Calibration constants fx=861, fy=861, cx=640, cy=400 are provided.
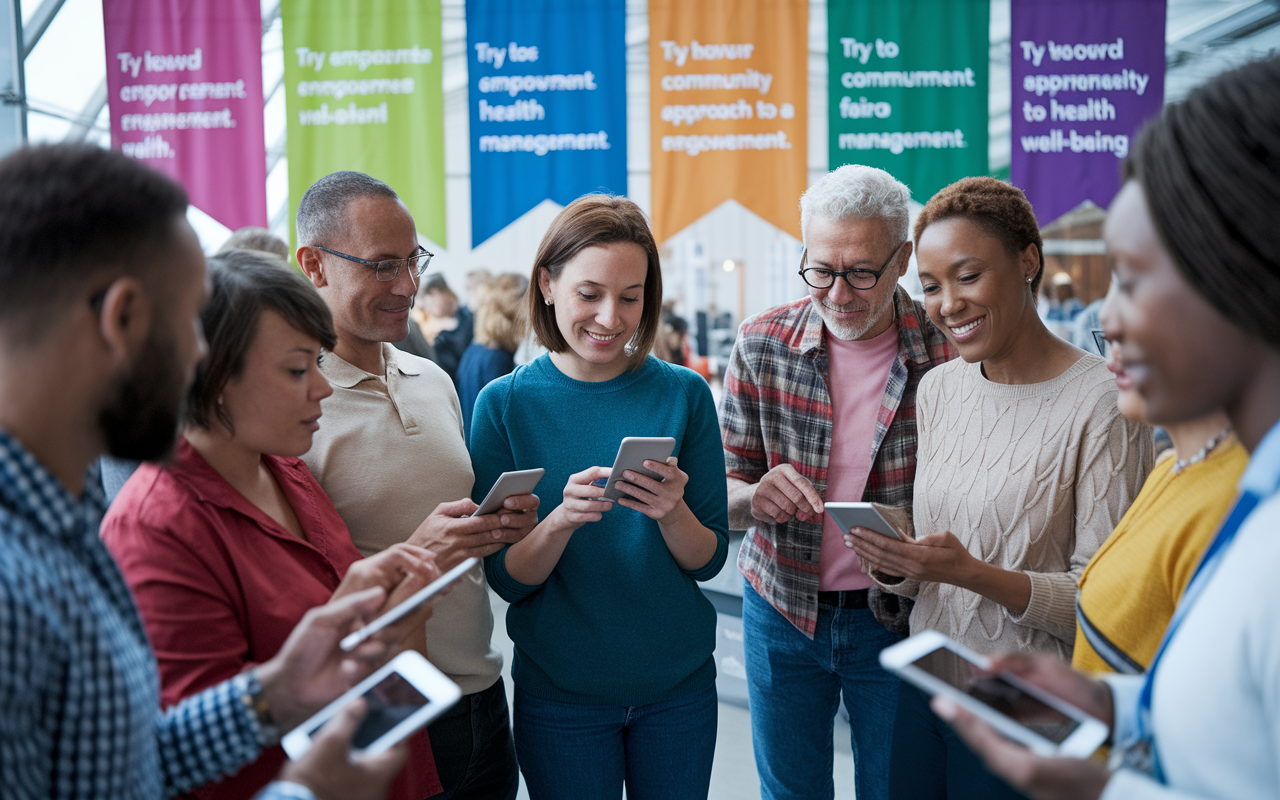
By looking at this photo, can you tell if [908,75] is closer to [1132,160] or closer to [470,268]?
[470,268]

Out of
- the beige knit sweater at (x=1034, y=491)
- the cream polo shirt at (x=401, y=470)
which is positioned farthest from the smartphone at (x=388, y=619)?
the beige knit sweater at (x=1034, y=491)

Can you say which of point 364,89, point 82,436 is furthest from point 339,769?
point 364,89

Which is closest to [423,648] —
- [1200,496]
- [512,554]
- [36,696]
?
[512,554]

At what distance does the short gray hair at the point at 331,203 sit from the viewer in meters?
2.07

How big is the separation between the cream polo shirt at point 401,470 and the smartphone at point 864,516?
0.88 m

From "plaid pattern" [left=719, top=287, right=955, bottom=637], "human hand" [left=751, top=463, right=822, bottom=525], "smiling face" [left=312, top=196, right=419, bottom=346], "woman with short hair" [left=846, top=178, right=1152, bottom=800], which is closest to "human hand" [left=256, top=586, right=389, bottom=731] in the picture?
"smiling face" [left=312, top=196, right=419, bottom=346]

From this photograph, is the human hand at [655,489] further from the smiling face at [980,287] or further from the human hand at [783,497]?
the smiling face at [980,287]

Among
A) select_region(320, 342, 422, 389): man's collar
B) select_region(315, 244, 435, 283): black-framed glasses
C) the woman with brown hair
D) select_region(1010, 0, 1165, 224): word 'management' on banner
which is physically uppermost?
select_region(1010, 0, 1165, 224): word 'management' on banner

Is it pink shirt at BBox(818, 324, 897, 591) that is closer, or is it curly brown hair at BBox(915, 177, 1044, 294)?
curly brown hair at BBox(915, 177, 1044, 294)

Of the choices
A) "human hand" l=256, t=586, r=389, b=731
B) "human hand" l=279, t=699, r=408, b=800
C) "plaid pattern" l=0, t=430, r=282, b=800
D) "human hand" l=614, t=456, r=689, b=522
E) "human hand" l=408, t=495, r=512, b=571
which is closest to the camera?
"plaid pattern" l=0, t=430, r=282, b=800

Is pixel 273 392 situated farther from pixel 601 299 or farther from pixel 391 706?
pixel 601 299

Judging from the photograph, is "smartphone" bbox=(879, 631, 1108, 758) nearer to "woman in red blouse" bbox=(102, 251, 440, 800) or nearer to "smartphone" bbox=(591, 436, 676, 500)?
"smartphone" bbox=(591, 436, 676, 500)

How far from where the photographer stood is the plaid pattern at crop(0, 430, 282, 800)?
87 cm

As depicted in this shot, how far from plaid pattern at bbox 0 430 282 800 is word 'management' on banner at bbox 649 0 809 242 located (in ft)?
16.5
